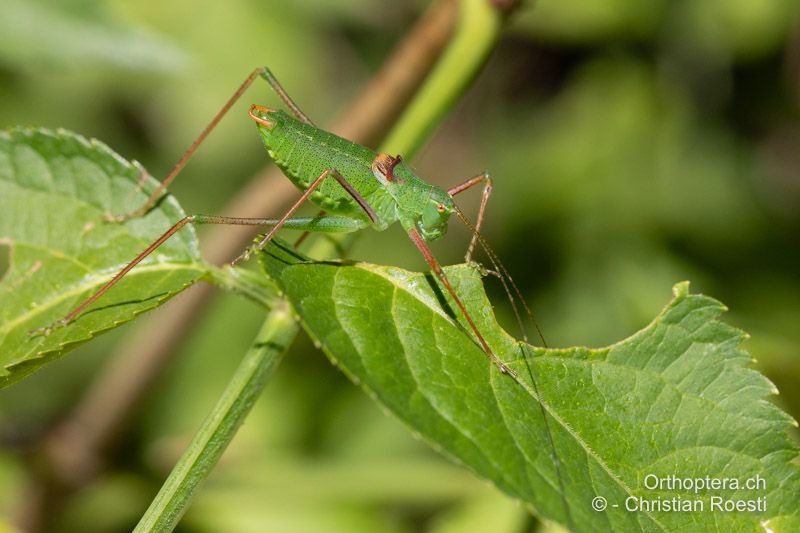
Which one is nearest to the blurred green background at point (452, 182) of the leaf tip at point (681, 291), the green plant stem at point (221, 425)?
the leaf tip at point (681, 291)

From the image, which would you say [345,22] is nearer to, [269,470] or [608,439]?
[269,470]

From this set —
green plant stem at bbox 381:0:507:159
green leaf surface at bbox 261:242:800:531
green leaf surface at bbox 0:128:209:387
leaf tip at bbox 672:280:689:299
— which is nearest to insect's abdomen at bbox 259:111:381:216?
green plant stem at bbox 381:0:507:159

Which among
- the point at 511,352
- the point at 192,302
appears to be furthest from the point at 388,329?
the point at 192,302

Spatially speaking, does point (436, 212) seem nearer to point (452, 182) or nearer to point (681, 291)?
point (681, 291)

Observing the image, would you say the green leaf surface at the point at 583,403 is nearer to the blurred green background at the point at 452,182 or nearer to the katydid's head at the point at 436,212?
the katydid's head at the point at 436,212

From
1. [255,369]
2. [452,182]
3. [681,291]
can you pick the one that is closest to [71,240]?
[255,369]
